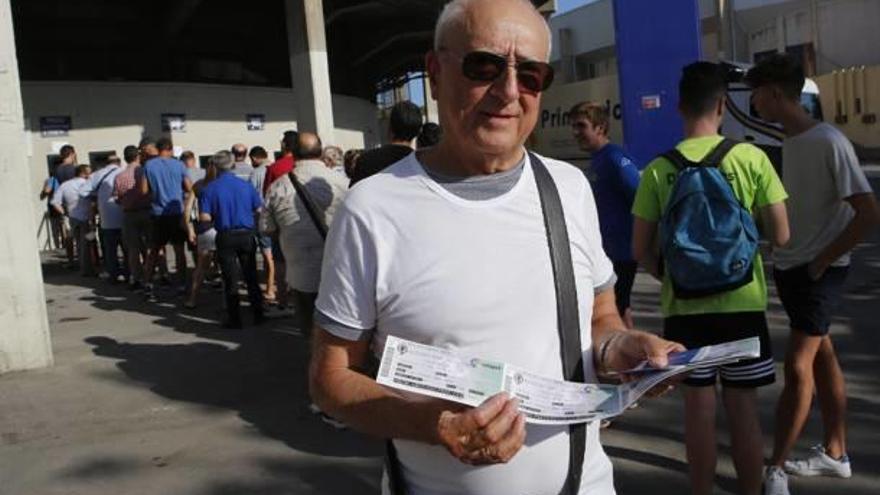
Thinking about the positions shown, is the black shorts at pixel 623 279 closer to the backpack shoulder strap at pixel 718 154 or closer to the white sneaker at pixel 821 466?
the white sneaker at pixel 821 466

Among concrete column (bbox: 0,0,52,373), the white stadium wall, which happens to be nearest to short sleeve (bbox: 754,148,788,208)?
concrete column (bbox: 0,0,52,373)

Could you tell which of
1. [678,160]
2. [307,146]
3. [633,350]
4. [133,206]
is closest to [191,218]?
[133,206]

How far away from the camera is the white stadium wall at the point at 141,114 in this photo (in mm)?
17078

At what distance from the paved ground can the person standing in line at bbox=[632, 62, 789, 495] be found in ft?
1.71

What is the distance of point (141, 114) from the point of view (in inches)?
725

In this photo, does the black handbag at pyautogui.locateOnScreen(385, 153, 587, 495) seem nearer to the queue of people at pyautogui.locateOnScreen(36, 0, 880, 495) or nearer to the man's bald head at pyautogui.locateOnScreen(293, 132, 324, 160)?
the queue of people at pyautogui.locateOnScreen(36, 0, 880, 495)

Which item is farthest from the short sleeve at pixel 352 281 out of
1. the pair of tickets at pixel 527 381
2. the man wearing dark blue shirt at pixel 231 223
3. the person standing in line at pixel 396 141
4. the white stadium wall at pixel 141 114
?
the white stadium wall at pixel 141 114

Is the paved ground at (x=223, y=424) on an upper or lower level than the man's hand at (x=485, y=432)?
lower

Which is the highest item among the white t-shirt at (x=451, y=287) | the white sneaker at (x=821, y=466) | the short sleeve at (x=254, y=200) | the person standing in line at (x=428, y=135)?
the person standing in line at (x=428, y=135)

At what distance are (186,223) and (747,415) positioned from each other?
788 centimetres

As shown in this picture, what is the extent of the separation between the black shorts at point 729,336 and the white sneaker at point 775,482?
58cm

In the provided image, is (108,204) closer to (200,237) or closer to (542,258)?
(200,237)

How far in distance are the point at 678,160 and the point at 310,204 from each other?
3159 millimetres

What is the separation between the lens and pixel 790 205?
3.77 meters
